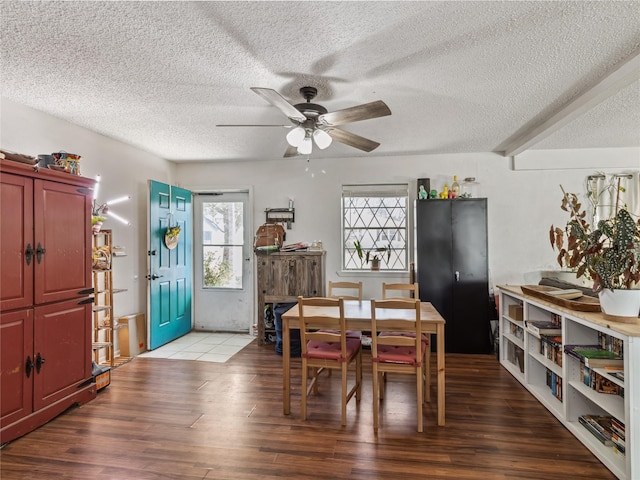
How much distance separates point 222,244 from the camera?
5586 mm

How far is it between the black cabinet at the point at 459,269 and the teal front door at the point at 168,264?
3308 mm

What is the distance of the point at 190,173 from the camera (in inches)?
219

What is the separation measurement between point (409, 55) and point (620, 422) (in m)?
2.63

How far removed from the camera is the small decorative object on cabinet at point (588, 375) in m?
1.99

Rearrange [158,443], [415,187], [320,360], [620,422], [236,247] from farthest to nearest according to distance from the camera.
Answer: [236,247] < [415,187] < [320,360] < [158,443] < [620,422]

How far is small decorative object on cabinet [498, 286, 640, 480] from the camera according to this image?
6.53 feet

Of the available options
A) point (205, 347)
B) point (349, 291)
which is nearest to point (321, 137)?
point (349, 291)

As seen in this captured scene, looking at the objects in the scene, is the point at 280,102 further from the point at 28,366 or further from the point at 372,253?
the point at 372,253

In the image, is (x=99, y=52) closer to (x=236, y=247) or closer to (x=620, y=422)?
(x=236, y=247)

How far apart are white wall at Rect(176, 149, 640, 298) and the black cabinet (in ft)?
1.86

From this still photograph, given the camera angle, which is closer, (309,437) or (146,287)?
(309,437)

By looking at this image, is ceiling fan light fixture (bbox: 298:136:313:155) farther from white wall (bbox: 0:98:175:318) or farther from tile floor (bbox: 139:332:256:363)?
tile floor (bbox: 139:332:256:363)

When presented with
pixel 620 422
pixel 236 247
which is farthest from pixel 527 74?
A: pixel 236 247

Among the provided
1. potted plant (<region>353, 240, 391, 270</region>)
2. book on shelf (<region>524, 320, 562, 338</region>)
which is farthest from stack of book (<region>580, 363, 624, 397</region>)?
potted plant (<region>353, 240, 391, 270</region>)
